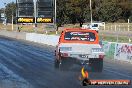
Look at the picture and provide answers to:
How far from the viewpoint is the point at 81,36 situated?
19.2m

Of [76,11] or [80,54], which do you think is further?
[76,11]

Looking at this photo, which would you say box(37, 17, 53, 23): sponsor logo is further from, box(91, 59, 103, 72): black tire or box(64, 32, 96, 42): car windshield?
box(91, 59, 103, 72): black tire

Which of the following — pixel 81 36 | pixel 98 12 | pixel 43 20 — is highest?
pixel 98 12

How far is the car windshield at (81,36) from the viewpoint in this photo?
1909 centimetres

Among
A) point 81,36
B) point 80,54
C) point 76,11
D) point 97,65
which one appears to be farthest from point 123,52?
point 76,11

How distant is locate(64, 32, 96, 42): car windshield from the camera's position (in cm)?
1909

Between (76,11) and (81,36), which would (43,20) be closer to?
(76,11)

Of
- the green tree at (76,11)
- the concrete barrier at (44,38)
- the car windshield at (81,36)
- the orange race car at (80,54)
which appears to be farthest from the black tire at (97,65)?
the green tree at (76,11)

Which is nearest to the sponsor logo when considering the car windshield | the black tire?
the car windshield

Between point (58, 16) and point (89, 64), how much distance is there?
245 feet

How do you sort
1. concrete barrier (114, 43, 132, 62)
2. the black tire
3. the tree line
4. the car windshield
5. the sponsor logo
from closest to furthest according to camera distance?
the black tire, the car windshield, concrete barrier (114, 43, 132, 62), the sponsor logo, the tree line

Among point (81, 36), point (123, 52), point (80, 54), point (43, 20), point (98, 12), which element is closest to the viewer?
point (80, 54)

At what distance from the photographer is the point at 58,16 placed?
304ft

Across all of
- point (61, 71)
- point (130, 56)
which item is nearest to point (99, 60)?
point (61, 71)
